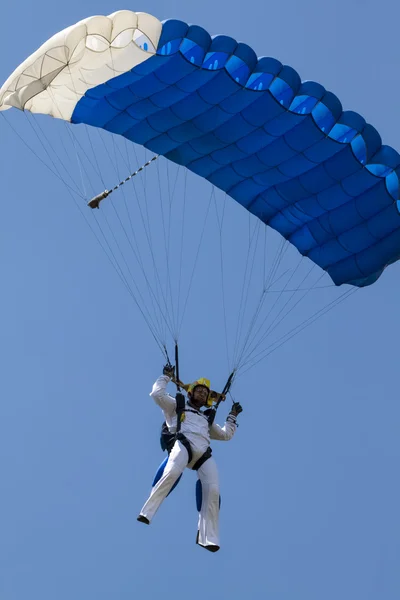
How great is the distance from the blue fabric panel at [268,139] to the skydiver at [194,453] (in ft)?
9.01

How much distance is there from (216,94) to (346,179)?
2.02 metres

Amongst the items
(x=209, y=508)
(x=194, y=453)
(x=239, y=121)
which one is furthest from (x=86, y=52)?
(x=209, y=508)

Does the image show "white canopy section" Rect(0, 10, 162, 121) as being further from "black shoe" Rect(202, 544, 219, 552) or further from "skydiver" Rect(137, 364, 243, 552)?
"black shoe" Rect(202, 544, 219, 552)

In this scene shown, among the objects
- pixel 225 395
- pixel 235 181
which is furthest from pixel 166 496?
pixel 235 181

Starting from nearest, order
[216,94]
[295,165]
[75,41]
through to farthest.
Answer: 1. [75,41]
2. [216,94]
3. [295,165]

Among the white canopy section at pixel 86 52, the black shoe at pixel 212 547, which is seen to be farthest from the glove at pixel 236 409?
the white canopy section at pixel 86 52

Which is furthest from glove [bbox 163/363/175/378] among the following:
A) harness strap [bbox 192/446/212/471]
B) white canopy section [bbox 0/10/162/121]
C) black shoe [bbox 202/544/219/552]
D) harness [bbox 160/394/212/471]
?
white canopy section [bbox 0/10/162/121]

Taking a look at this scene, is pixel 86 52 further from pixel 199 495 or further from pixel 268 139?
pixel 199 495

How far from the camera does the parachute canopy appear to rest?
52.0 ft

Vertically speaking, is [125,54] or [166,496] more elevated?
[125,54]

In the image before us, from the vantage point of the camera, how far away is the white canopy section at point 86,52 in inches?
616

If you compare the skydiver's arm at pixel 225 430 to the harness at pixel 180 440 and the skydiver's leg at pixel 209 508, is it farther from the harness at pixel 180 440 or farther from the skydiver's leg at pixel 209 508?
the skydiver's leg at pixel 209 508

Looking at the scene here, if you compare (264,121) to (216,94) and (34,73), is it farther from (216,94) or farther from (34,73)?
(34,73)

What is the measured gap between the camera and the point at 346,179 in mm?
17625
